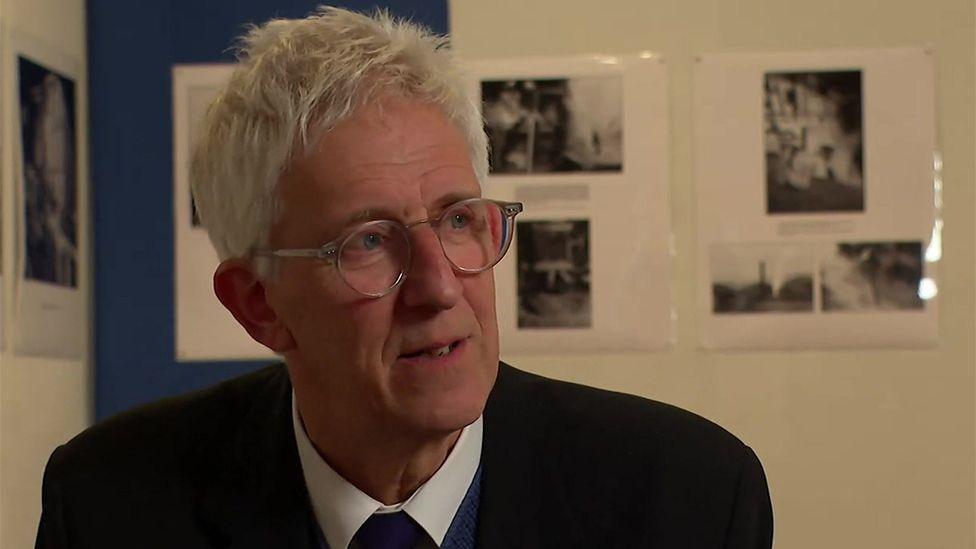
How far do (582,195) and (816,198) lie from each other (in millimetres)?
451

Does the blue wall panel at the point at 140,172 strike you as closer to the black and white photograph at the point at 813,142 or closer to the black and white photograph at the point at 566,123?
the black and white photograph at the point at 566,123

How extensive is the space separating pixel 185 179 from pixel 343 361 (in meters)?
1.38

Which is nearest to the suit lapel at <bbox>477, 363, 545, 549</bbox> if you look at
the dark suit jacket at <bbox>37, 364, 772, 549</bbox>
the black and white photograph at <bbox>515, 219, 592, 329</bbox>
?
the dark suit jacket at <bbox>37, 364, 772, 549</bbox>

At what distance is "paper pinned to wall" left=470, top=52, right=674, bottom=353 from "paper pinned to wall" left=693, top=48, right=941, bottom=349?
0.33 ft

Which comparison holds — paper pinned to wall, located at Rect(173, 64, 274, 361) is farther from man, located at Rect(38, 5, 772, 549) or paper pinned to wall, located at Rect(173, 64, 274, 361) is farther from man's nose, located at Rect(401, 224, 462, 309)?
man's nose, located at Rect(401, 224, 462, 309)

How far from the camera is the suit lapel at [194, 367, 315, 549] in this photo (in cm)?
140

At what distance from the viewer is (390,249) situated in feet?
4.20

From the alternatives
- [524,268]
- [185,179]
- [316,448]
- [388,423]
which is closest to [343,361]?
[388,423]

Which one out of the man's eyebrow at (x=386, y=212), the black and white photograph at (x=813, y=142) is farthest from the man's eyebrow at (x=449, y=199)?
the black and white photograph at (x=813, y=142)

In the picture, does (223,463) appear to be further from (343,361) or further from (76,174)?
(76,174)

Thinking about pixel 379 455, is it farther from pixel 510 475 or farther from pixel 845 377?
pixel 845 377

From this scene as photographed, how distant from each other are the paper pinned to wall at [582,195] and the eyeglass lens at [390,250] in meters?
1.16

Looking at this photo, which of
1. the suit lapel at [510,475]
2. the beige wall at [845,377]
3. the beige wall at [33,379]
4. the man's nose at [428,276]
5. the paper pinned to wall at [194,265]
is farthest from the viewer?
the paper pinned to wall at [194,265]

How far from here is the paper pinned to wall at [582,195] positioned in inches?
97.0
